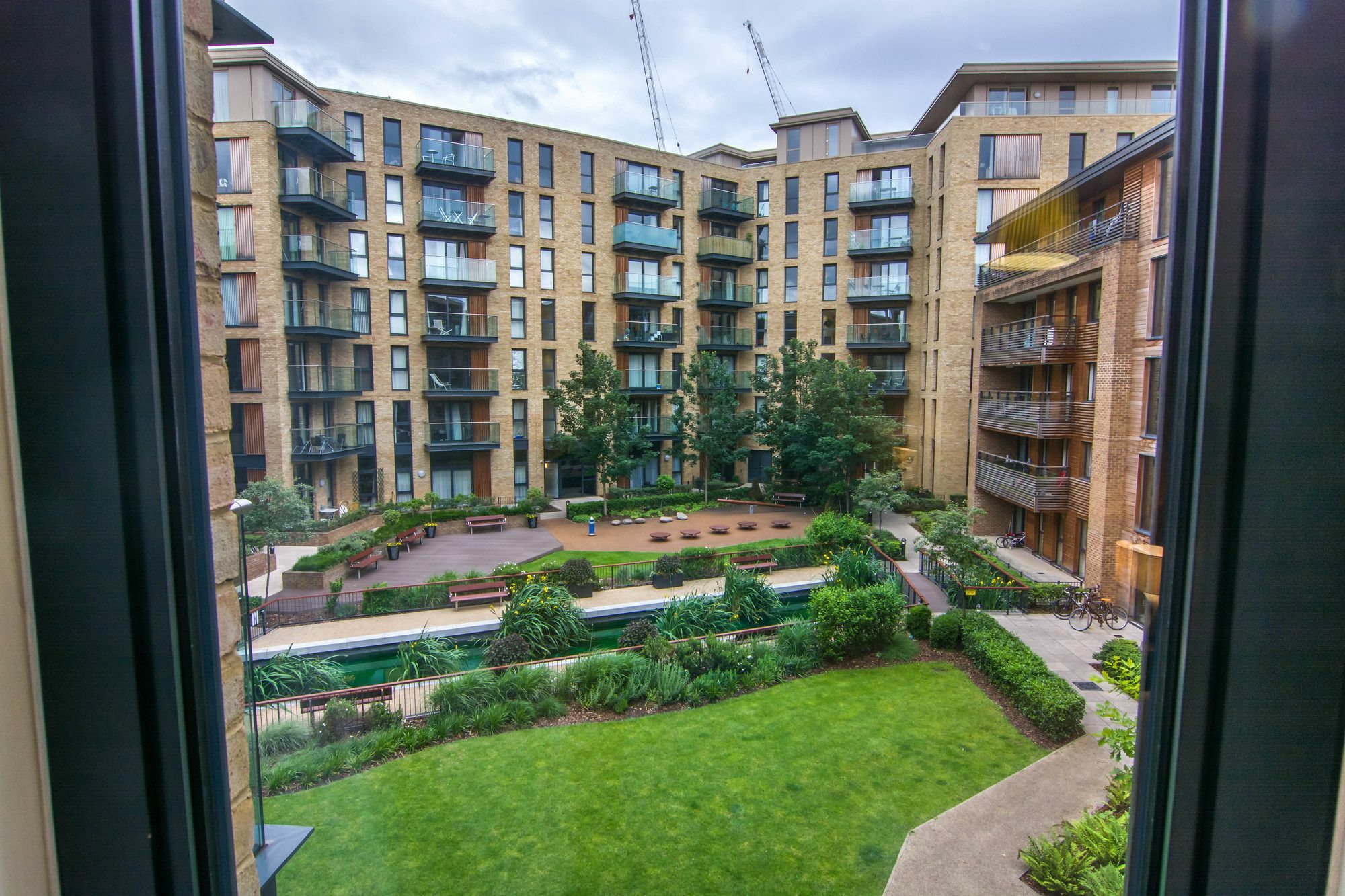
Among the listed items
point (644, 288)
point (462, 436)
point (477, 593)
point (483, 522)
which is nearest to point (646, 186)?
point (644, 288)

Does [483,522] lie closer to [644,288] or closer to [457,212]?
[457,212]

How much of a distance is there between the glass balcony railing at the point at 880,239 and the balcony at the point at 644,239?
507cm

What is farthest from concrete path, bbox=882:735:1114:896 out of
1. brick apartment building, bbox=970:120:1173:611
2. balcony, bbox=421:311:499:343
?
balcony, bbox=421:311:499:343

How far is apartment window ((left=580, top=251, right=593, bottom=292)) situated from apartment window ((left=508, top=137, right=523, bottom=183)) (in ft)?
8.13

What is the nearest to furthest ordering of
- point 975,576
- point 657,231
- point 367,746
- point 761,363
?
point 367,746, point 975,576, point 657,231, point 761,363

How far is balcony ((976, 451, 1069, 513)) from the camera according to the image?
6.31m

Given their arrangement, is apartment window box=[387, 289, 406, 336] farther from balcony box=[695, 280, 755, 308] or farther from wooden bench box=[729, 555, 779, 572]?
wooden bench box=[729, 555, 779, 572]

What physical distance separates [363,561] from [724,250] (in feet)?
45.4

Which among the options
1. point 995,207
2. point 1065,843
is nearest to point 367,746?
point 1065,843

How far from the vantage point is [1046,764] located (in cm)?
408

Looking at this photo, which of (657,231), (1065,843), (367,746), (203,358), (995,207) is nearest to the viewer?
(203,358)

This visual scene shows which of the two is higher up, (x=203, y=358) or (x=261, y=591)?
(x=203, y=358)

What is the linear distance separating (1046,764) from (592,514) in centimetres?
1299

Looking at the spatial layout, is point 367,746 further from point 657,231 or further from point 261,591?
point 657,231
